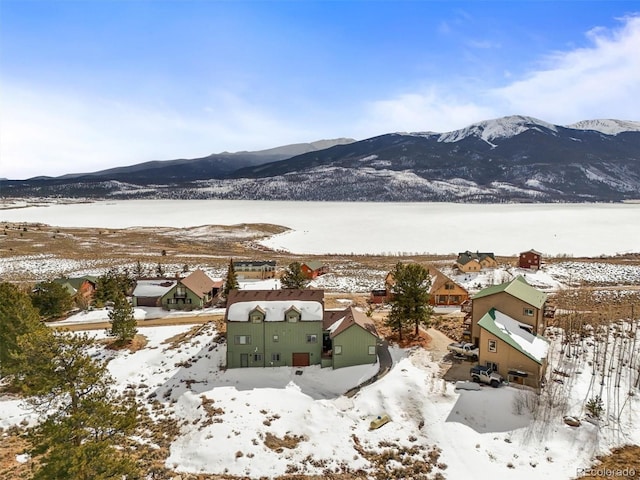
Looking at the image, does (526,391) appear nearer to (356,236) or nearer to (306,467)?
(306,467)

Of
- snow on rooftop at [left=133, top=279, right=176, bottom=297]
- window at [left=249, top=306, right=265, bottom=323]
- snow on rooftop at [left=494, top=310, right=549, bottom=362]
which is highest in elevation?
window at [left=249, top=306, right=265, bottom=323]

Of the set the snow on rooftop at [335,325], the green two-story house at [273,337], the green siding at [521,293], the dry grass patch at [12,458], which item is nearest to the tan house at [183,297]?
the green two-story house at [273,337]

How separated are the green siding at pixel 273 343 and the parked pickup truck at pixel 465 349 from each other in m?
11.5

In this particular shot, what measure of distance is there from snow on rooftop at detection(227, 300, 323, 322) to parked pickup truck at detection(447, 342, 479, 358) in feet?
38.7

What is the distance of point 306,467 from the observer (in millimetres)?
23188

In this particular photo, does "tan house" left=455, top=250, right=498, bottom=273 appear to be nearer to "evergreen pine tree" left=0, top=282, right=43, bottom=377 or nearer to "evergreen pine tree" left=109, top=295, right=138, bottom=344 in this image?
"evergreen pine tree" left=109, top=295, right=138, bottom=344

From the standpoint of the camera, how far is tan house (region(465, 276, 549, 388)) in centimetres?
2979

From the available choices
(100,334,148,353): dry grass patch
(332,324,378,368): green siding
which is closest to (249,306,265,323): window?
(332,324,378,368): green siding

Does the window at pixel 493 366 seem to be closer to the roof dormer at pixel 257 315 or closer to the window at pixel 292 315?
the window at pixel 292 315

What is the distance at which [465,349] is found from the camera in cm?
3472

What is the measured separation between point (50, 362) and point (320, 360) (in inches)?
863

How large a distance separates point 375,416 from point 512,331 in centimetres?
1333

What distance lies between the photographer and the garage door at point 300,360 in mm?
35125

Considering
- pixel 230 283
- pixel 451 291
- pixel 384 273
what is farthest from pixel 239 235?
pixel 451 291
